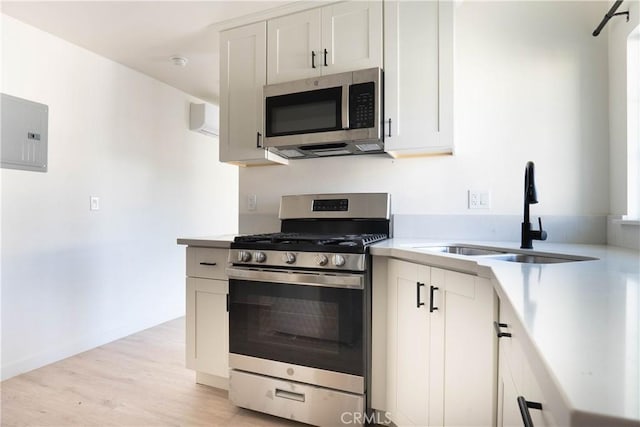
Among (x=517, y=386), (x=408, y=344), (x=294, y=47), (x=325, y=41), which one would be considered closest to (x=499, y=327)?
(x=517, y=386)

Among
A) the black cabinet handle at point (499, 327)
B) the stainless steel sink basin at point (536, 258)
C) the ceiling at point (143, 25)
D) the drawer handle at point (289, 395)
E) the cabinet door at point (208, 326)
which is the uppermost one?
the ceiling at point (143, 25)

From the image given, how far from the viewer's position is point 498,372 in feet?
3.87

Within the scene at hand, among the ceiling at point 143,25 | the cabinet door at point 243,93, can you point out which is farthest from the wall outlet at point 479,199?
the ceiling at point 143,25

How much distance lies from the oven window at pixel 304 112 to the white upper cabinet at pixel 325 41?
17cm

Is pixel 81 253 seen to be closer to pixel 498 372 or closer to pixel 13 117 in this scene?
pixel 13 117

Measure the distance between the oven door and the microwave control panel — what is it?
0.83 metres

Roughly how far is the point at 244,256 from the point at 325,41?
1.34m

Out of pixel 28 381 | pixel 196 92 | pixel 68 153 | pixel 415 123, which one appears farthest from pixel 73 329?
pixel 415 123

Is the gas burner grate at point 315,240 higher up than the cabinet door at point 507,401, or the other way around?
the gas burner grate at point 315,240

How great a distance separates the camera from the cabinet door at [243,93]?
227cm

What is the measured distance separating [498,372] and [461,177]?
1205mm

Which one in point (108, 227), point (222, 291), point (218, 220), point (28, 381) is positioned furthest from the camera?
point (218, 220)

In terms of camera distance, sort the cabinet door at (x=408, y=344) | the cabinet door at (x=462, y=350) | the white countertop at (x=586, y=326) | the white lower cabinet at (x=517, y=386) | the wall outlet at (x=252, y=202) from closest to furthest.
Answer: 1. the white countertop at (x=586, y=326)
2. the white lower cabinet at (x=517, y=386)
3. the cabinet door at (x=462, y=350)
4. the cabinet door at (x=408, y=344)
5. the wall outlet at (x=252, y=202)

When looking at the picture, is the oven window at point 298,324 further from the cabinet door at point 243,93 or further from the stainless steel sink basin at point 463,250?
the cabinet door at point 243,93
